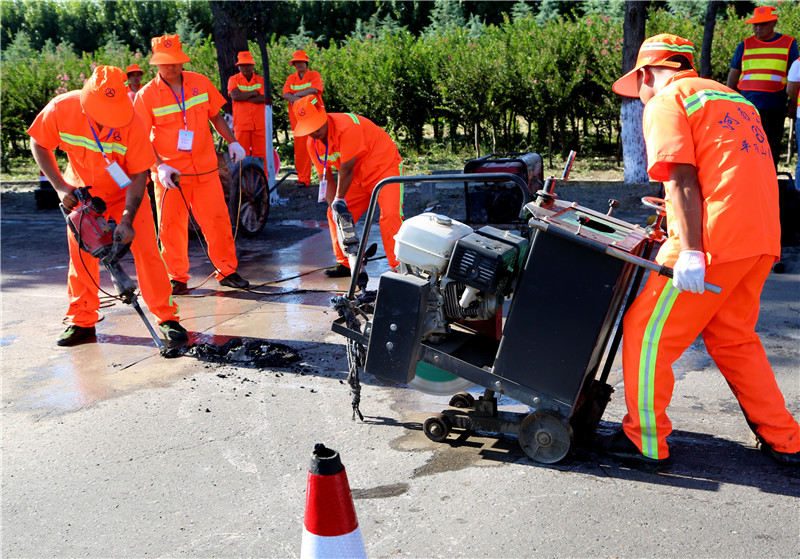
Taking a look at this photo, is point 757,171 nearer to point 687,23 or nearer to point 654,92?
point 654,92

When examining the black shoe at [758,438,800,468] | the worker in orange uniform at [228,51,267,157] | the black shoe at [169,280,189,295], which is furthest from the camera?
the worker in orange uniform at [228,51,267,157]

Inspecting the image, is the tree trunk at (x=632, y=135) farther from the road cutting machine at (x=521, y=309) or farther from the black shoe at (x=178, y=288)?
the road cutting machine at (x=521, y=309)

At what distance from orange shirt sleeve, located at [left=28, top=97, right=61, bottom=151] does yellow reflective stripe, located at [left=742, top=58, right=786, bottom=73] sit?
656 cm

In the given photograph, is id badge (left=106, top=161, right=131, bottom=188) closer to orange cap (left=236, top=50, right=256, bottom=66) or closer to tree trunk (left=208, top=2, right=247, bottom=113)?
tree trunk (left=208, top=2, right=247, bottom=113)

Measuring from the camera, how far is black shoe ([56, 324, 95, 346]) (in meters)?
5.30

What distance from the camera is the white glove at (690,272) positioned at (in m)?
2.94

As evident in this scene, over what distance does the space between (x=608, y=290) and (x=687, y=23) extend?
12.1m

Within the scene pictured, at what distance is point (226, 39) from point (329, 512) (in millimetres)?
9965

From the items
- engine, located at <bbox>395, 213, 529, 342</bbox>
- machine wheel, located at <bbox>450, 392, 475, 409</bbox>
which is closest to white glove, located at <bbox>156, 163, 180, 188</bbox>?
engine, located at <bbox>395, 213, 529, 342</bbox>

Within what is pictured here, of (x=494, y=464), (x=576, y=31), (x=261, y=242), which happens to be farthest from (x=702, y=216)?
(x=576, y=31)

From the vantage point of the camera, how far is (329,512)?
2.22 meters

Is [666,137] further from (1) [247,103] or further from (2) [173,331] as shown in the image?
(1) [247,103]

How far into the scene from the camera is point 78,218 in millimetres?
4926

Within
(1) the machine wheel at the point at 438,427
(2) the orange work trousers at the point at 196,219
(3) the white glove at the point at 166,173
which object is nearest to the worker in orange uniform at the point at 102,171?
(3) the white glove at the point at 166,173
